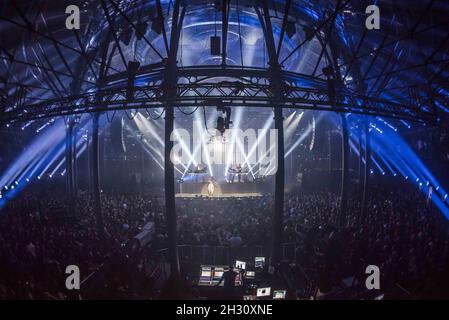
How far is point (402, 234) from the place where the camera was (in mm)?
10406

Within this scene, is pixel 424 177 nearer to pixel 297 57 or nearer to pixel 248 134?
pixel 297 57

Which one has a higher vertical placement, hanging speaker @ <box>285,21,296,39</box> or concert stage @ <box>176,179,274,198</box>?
hanging speaker @ <box>285,21,296,39</box>

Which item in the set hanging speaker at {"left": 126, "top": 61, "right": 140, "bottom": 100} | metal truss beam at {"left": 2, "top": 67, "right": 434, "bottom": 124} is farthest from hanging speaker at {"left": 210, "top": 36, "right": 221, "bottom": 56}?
hanging speaker at {"left": 126, "top": 61, "right": 140, "bottom": 100}

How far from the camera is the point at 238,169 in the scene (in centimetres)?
2350

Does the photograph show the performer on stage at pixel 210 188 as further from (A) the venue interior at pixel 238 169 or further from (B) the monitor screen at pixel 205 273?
(B) the monitor screen at pixel 205 273

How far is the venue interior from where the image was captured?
25.7ft

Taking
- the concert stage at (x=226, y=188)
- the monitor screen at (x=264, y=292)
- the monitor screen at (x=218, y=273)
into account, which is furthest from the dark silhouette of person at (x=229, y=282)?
the concert stage at (x=226, y=188)

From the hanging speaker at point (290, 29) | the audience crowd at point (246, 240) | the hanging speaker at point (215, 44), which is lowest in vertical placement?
the audience crowd at point (246, 240)

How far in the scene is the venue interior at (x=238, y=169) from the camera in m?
7.83

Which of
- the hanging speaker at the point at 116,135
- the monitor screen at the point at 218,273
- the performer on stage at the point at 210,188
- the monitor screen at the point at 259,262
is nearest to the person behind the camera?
the monitor screen at the point at 218,273

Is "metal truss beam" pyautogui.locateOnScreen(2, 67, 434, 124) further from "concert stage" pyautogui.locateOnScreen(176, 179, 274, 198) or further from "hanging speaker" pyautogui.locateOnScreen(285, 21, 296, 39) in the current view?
"concert stage" pyautogui.locateOnScreen(176, 179, 274, 198)

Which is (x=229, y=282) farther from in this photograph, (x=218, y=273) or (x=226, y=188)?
(x=226, y=188)
